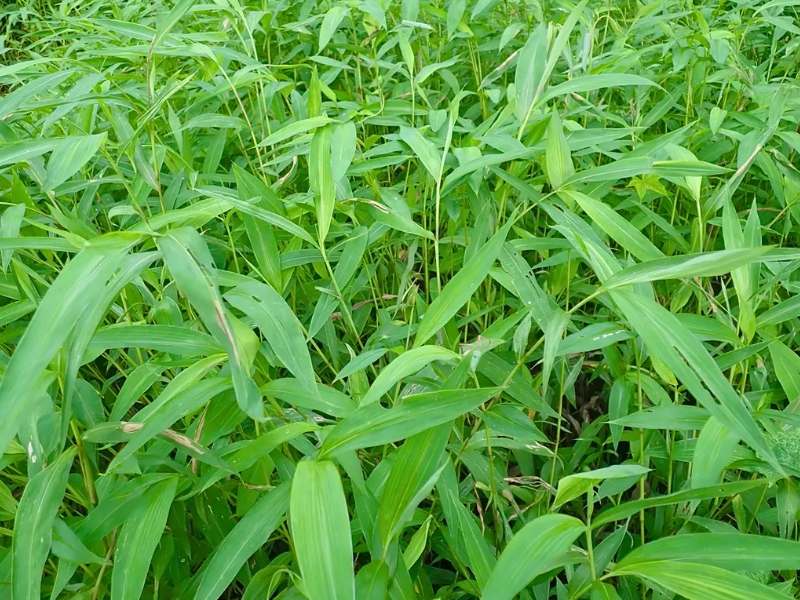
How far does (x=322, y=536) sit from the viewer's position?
1.17 feet

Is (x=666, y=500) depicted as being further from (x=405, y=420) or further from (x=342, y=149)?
(x=342, y=149)

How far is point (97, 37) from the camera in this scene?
117cm

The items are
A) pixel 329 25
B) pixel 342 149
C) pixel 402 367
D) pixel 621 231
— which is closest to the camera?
pixel 402 367

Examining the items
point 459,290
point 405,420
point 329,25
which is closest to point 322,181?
point 459,290

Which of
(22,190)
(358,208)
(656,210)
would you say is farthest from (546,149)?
(22,190)

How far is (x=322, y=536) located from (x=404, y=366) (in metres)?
0.13

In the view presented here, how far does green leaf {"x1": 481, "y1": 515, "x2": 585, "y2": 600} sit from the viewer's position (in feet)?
1.21

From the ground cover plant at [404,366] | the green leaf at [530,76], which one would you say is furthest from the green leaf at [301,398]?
the green leaf at [530,76]

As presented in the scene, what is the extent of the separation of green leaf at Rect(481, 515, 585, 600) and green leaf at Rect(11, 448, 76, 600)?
303mm

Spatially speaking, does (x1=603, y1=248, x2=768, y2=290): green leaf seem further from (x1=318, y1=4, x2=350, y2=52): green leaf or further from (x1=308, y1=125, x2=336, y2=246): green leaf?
(x1=318, y1=4, x2=350, y2=52): green leaf

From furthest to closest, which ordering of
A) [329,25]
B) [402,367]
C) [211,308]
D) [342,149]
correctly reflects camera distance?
[329,25] → [342,149] → [402,367] → [211,308]

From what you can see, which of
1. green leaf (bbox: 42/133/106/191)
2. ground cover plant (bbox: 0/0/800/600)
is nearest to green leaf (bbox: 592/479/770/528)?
ground cover plant (bbox: 0/0/800/600)

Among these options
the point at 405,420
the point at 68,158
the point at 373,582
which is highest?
the point at 68,158

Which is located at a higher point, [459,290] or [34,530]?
[459,290]
